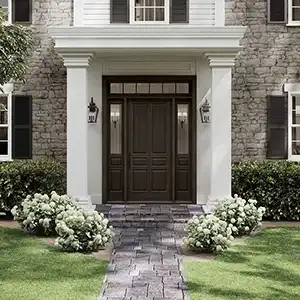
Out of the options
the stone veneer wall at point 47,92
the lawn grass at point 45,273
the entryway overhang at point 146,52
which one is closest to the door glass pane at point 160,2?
the entryway overhang at point 146,52

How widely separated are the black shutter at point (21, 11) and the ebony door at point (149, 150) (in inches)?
126

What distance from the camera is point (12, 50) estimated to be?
11.0m

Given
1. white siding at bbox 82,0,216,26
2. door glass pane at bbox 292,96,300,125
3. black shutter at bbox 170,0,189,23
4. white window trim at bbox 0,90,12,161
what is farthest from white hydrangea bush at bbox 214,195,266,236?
white window trim at bbox 0,90,12,161

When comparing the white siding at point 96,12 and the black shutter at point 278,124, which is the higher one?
the white siding at point 96,12

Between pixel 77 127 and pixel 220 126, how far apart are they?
2981 mm

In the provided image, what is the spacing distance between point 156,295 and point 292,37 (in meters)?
8.99

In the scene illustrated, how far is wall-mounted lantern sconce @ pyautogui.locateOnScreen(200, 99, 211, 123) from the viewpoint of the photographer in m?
13.5

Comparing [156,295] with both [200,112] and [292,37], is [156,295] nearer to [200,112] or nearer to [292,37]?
[200,112]

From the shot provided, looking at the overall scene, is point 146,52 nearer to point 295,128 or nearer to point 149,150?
point 149,150

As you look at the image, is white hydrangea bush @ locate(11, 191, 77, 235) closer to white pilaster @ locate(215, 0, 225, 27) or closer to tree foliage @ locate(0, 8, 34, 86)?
tree foliage @ locate(0, 8, 34, 86)

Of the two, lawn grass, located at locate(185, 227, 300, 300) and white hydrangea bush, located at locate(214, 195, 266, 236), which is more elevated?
white hydrangea bush, located at locate(214, 195, 266, 236)

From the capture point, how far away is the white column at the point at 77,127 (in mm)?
12484

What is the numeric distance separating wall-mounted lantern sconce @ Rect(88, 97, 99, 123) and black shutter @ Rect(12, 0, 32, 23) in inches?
101

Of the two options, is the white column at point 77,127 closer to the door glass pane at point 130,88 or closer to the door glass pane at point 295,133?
the door glass pane at point 130,88
